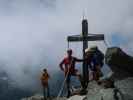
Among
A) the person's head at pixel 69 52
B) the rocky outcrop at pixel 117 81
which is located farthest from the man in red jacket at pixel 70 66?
the rocky outcrop at pixel 117 81

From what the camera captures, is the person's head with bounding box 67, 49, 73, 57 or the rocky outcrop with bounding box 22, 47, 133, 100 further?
the person's head with bounding box 67, 49, 73, 57

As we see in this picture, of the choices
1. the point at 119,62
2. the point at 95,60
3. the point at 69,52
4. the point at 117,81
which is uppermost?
the point at 69,52

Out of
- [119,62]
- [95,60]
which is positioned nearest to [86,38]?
[95,60]

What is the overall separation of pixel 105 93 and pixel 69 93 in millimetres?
5338

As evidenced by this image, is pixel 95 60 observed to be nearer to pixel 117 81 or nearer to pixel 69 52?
pixel 69 52

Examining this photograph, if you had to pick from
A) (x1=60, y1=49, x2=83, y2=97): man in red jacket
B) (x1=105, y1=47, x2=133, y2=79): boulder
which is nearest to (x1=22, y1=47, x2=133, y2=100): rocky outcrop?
(x1=105, y1=47, x2=133, y2=79): boulder

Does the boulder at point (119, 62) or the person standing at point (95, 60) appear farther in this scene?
the person standing at point (95, 60)

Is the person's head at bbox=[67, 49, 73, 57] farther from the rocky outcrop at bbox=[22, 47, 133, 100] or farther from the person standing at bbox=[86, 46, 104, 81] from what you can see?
the rocky outcrop at bbox=[22, 47, 133, 100]

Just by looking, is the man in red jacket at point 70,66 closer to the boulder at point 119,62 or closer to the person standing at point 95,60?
the person standing at point 95,60

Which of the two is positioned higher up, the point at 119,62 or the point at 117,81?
the point at 119,62

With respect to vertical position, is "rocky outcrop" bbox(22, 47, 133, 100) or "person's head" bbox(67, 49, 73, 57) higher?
"person's head" bbox(67, 49, 73, 57)

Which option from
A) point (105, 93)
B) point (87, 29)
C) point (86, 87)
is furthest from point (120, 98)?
point (87, 29)

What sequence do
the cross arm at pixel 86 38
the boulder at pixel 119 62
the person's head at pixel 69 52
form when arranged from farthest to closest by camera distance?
the cross arm at pixel 86 38, the person's head at pixel 69 52, the boulder at pixel 119 62

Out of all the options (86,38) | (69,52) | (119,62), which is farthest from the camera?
(86,38)
